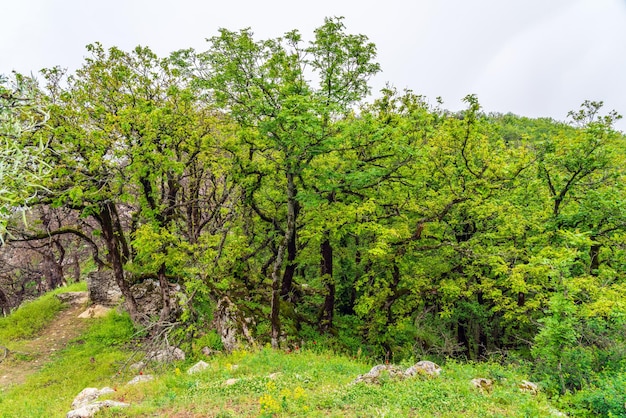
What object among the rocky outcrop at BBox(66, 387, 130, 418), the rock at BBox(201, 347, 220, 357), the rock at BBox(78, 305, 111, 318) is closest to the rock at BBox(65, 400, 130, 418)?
the rocky outcrop at BBox(66, 387, 130, 418)

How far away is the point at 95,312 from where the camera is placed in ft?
50.1

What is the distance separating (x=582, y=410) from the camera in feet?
20.0

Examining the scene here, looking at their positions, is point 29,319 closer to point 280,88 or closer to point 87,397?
point 87,397

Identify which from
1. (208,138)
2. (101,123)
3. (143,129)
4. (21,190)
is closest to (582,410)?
(21,190)

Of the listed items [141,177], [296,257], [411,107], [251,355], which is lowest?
[251,355]

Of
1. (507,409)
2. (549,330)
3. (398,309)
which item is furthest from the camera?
(398,309)

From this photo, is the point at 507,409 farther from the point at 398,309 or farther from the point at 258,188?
the point at 258,188

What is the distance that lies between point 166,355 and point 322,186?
685cm

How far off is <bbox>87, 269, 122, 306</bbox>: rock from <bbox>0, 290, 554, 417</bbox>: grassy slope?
5537 millimetres

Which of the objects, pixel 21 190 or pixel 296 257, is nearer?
pixel 21 190

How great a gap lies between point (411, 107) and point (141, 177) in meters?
9.44

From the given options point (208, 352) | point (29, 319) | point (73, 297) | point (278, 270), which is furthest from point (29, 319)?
point (278, 270)

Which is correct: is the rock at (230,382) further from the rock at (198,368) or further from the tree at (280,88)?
the tree at (280,88)

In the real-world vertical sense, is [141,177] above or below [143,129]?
below
